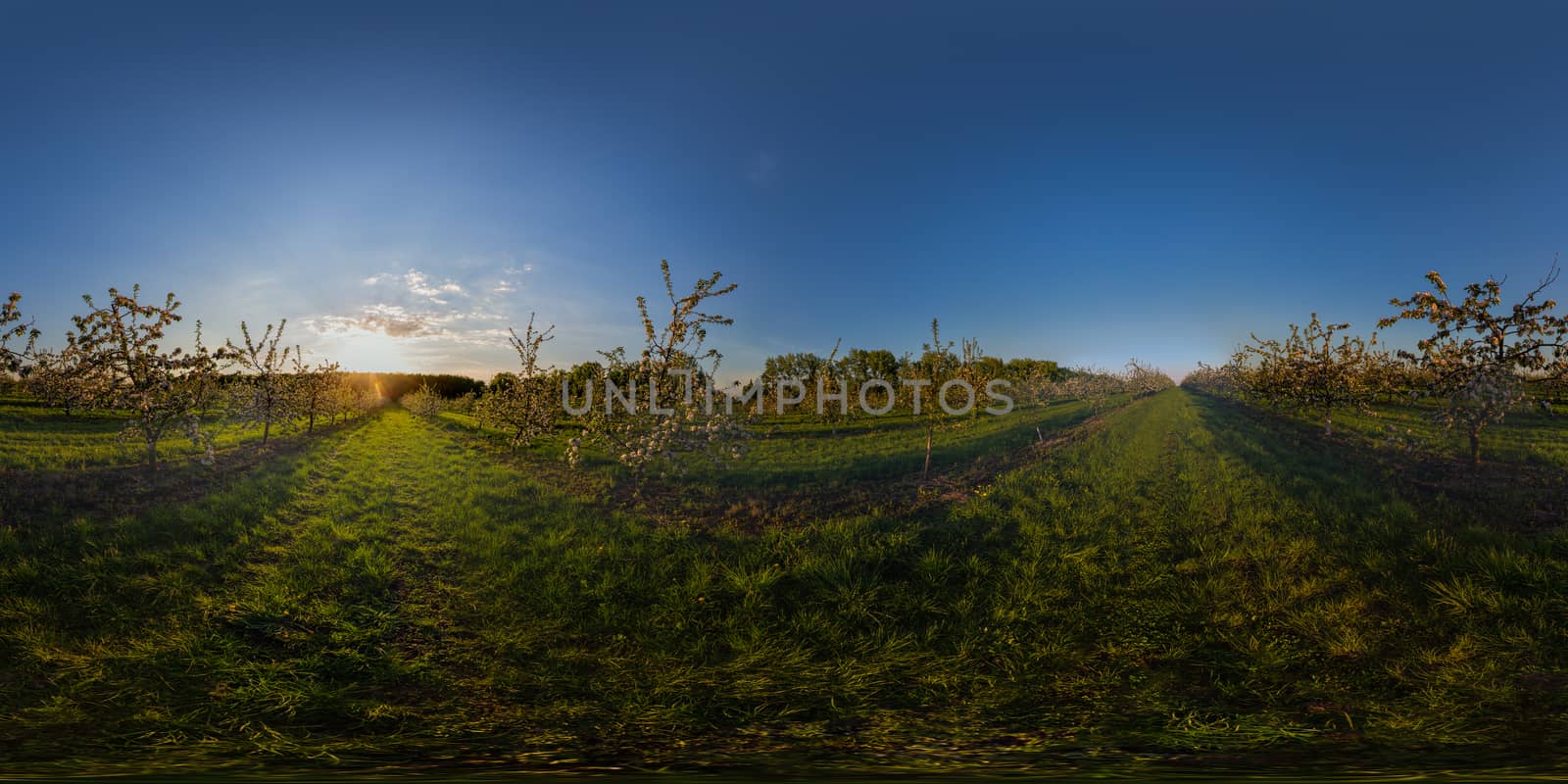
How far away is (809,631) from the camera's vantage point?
5.88 m

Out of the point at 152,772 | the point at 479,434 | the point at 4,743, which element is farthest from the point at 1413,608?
the point at 479,434

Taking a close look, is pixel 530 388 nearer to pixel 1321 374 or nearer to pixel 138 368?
pixel 138 368

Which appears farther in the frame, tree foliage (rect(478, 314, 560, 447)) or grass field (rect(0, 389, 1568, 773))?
tree foliage (rect(478, 314, 560, 447))

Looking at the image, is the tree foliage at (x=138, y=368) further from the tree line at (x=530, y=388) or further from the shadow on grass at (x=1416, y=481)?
the shadow on grass at (x=1416, y=481)

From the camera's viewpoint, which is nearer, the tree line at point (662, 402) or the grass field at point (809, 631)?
the grass field at point (809, 631)

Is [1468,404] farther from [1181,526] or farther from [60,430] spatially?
[60,430]

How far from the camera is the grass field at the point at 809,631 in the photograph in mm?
3787

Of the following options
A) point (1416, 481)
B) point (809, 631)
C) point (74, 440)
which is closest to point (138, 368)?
point (74, 440)

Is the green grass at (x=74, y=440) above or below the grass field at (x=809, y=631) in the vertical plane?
above

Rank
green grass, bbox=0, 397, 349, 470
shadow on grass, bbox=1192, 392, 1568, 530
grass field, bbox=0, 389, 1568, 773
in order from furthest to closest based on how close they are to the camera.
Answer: green grass, bbox=0, 397, 349, 470 < shadow on grass, bbox=1192, 392, 1568, 530 < grass field, bbox=0, 389, 1568, 773

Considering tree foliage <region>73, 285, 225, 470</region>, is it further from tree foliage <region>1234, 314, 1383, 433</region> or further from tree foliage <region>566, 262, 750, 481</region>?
tree foliage <region>1234, 314, 1383, 433</region>

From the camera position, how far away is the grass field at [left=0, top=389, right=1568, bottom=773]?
3.79 metres

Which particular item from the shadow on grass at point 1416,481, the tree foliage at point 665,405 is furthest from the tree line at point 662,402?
the shadow on grass at point 1416,481

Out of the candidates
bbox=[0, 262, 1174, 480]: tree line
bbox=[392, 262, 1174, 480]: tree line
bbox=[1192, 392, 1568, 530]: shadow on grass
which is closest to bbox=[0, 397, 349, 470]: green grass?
bbox=[0, 262, 1174, 480]: tree line
